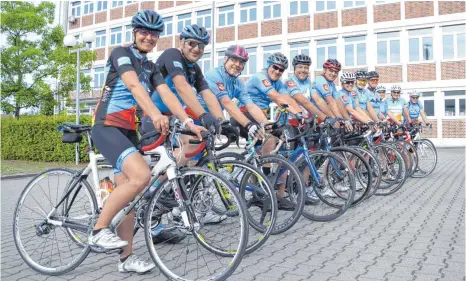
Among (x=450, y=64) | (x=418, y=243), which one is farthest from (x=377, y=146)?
(x=450, y=64)

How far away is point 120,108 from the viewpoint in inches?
143

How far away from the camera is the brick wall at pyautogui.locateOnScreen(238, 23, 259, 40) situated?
110 feet

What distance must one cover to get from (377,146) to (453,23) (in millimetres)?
22657

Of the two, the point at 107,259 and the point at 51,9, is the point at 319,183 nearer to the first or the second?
the point at 107,259

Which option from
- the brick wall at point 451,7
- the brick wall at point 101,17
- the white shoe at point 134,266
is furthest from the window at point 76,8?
the white shoe at point 134,266

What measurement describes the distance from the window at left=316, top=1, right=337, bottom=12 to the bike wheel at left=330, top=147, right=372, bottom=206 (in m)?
26.2

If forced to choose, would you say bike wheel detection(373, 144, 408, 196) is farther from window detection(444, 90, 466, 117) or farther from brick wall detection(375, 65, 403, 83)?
brick wall detection(375, 65, 403, 83)

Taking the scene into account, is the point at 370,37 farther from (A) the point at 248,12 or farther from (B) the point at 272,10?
(A) the point at 248,12

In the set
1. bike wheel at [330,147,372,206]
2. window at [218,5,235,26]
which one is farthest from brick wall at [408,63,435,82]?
bike wheel at [330,147,372,206]

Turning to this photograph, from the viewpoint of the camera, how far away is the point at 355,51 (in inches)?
1171

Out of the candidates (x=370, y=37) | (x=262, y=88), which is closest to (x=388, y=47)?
(x=370, y=37)

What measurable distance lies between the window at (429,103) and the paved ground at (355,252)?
74.9 feet

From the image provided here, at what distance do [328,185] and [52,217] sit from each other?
3.36 m

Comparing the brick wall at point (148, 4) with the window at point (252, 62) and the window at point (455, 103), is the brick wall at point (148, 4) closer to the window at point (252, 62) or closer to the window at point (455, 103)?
the window at point (252, 62)
